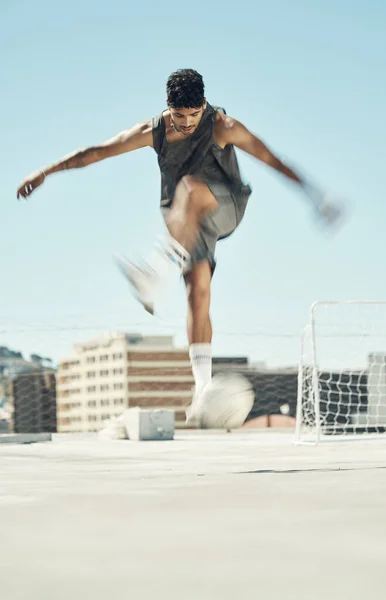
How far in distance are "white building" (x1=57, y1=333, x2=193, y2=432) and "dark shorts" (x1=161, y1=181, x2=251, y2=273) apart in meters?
107

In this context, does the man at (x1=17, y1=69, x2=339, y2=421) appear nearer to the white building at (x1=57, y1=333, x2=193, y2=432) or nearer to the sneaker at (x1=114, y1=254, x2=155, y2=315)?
the sneaker at (x1=114, y1=254, x2=155, y2=315)

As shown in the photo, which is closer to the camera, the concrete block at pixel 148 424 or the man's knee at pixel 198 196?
the man's knee at pixel 198 196

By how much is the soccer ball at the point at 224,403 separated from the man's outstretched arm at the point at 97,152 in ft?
3.89

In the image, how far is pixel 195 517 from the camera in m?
4.12

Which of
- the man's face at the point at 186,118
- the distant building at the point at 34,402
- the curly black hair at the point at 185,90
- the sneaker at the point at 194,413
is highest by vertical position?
the curly black hair at the point at 185,90

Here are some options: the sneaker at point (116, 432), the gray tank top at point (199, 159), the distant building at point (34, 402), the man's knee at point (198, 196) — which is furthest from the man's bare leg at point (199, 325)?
the distant building at point (34, 402)

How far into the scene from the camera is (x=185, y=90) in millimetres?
3957

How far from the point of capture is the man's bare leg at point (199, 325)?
4176 mm

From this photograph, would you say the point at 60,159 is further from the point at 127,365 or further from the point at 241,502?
the point at 127,365

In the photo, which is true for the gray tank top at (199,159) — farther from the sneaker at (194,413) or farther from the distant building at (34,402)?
the distant building at (34,402)

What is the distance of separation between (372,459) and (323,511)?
4.72 metres

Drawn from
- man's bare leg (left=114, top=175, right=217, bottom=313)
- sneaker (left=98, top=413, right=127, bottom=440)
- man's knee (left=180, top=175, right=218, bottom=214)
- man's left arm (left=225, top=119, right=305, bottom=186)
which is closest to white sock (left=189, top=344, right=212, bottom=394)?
man's bare leg (left=114, top=175, right=217, bottom=313)

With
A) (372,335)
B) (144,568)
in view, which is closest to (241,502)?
(144,568)

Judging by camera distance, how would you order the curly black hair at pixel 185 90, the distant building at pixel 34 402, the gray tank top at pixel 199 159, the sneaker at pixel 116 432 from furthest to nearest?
the distant building at pixel 34 402
the sneaker at pixel 116 432
the gray tank top at pixel 199 159
the curly black hair at pixel 185 90
